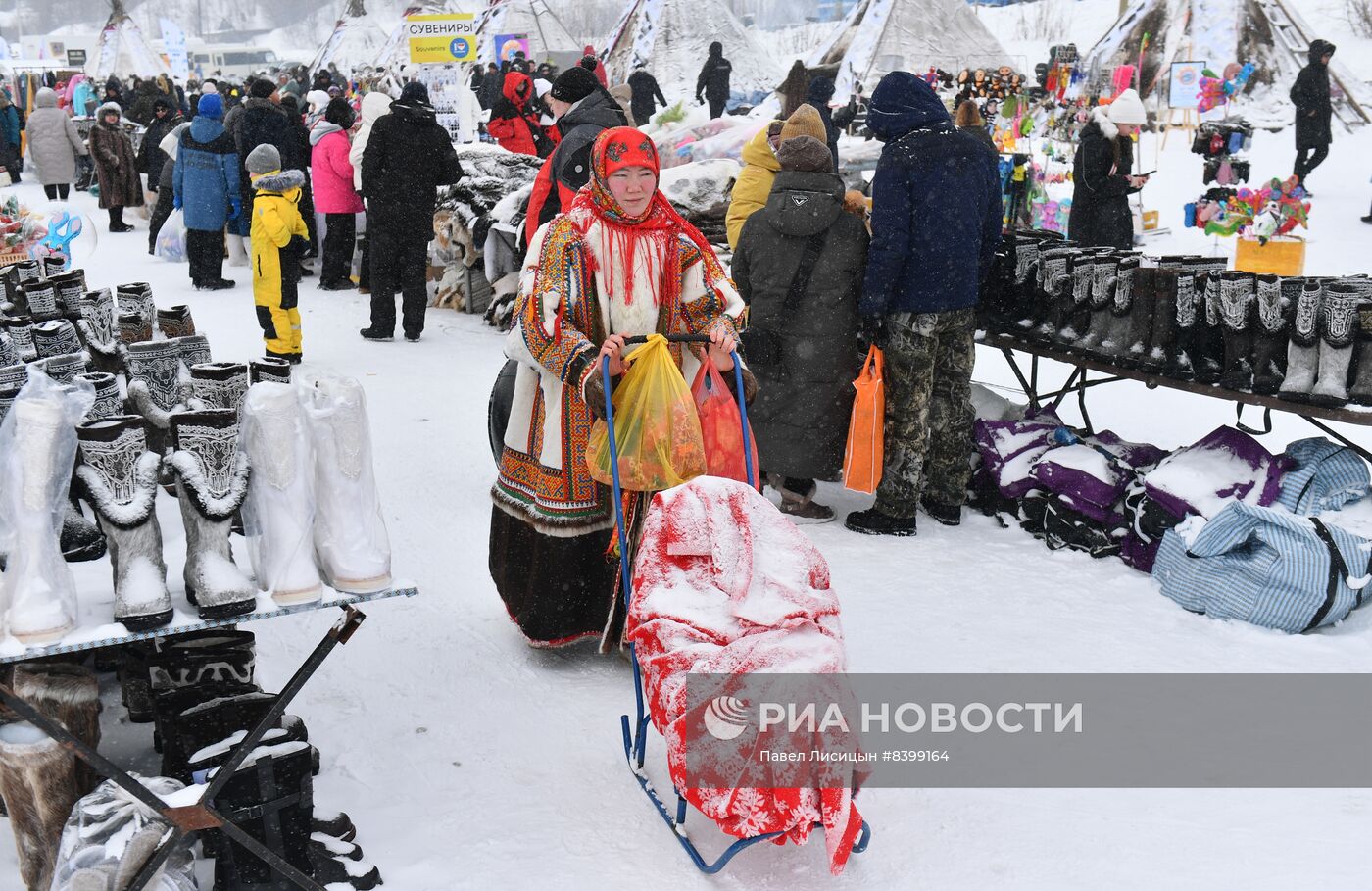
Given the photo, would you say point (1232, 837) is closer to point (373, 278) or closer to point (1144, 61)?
point (373, 278)

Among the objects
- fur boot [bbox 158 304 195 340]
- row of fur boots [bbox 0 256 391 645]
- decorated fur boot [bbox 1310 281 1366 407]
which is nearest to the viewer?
row of fur boots [bbox 0 256 391 645]

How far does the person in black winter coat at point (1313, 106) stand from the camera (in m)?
12.1

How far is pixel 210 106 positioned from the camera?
10.2m

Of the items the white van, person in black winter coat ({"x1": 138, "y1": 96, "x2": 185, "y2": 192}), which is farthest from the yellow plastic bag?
the white van

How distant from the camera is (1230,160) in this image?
10.4 metres

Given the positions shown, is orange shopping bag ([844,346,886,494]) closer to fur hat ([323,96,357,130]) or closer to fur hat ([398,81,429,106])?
fur hat ([398,81,429,106])

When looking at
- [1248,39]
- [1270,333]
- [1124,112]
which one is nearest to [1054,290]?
[1270,333]

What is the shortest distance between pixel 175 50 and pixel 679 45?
60.9 ft

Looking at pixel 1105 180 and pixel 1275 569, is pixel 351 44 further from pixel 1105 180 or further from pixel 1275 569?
pixel 1275 569

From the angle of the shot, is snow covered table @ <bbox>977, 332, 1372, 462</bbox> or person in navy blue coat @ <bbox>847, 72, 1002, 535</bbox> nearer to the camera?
snow covered table @ <bbox>977, 332, 1372, 462</bbox>

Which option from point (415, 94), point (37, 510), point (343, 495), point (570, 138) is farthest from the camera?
point (415, 94)

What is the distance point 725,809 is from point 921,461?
9.18 ft

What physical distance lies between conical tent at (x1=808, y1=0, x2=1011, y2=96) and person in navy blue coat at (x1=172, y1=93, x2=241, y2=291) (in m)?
14.1

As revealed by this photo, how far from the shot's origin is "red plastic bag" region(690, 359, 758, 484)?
3.48 meters
